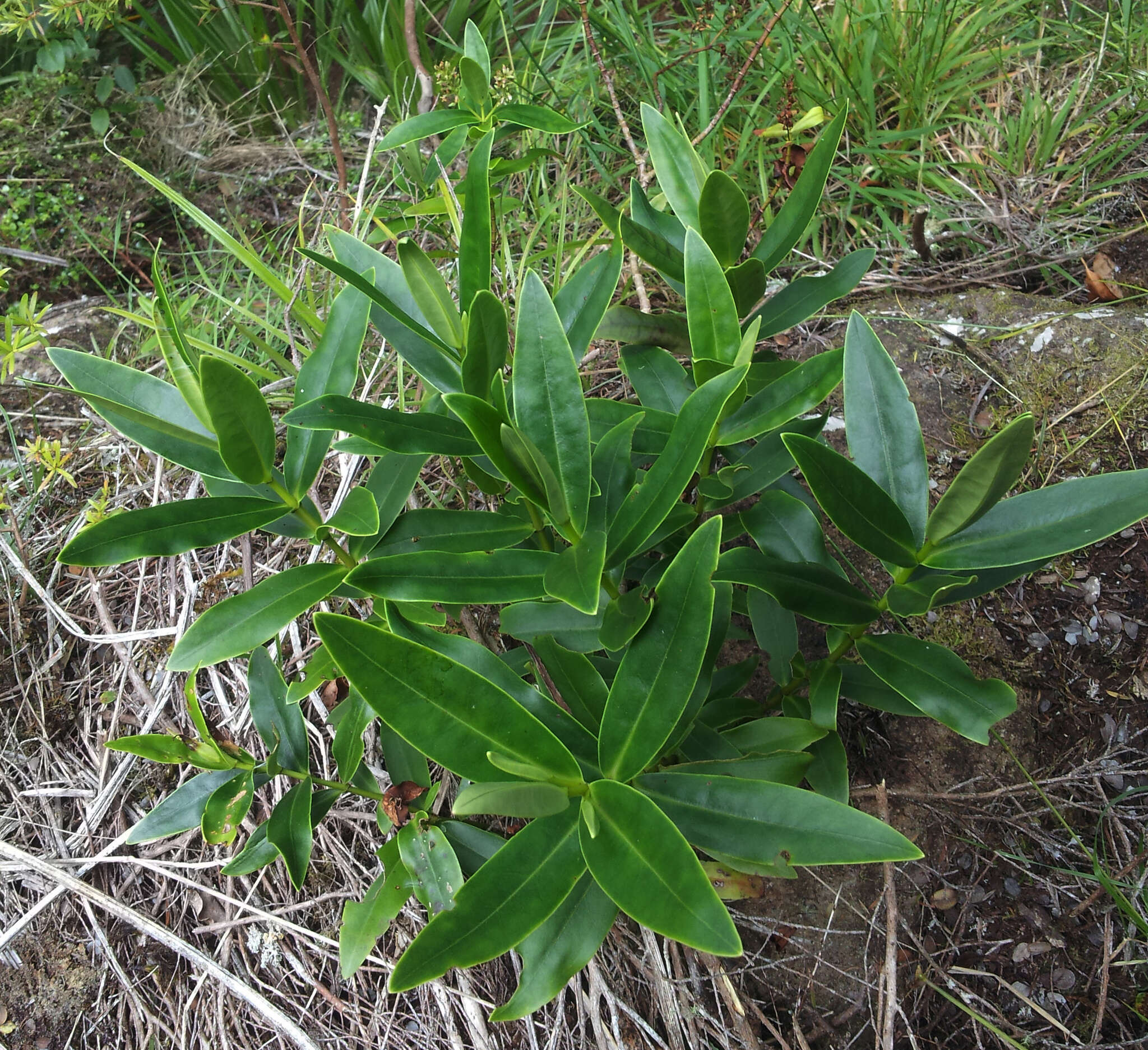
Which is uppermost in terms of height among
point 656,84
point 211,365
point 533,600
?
point 211,365

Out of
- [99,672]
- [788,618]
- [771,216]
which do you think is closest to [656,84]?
[771,216]

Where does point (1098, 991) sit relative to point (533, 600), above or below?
below

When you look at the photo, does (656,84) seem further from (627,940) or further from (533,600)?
(627,940)

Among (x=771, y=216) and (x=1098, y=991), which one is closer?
(x=1098, y=991)

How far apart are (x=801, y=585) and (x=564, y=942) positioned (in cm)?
60

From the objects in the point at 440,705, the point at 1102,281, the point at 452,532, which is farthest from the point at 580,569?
the point at 1102,281

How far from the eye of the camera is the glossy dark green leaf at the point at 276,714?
→ 139cm

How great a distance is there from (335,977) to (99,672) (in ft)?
3.35

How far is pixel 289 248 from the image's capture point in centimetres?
302

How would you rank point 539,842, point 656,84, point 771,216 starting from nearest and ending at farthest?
point 539,842, point 771,216, point 656,84

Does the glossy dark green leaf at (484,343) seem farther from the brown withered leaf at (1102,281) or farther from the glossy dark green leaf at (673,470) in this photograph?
the brown withered leaf at (1102,281)

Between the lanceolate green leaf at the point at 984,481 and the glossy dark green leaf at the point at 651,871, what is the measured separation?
0.56 m

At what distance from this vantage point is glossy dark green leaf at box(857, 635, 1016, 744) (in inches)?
45.0

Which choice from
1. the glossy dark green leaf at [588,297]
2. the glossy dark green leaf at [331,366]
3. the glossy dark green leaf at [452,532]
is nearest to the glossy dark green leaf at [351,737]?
the glossy dark green leaf at [452,532]
